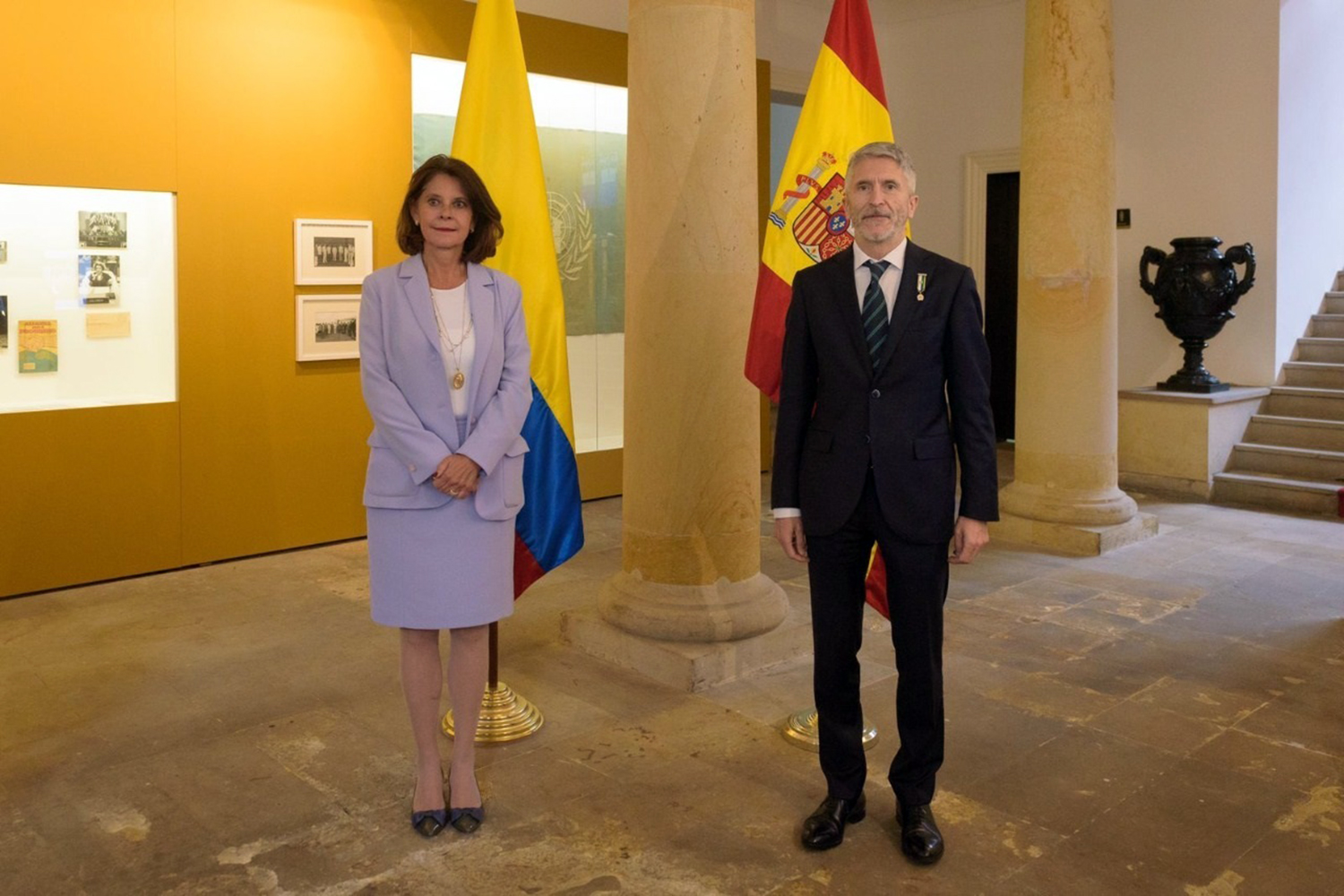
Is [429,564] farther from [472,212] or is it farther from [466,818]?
[472,212]

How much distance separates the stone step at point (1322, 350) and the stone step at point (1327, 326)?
7.6 inches

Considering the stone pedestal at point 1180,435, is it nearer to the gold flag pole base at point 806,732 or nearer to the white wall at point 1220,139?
the white wall at point 1220,139

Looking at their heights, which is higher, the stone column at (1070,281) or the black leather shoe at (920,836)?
the stone column at (1070,281)

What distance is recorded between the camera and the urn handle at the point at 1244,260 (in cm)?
891

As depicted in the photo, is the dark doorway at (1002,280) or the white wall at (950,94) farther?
the dark doorway at (1002,280)

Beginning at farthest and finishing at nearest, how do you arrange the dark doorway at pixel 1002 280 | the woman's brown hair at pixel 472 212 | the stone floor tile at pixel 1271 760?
1. the dark doorway at pixel 1002 280
2. the stone floor tile at pixel 1271 760
3. the woman's brown hair at pixel 472 212

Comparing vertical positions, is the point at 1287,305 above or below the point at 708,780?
above

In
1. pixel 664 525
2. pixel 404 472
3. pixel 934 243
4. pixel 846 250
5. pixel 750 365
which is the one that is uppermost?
pixel 934 243

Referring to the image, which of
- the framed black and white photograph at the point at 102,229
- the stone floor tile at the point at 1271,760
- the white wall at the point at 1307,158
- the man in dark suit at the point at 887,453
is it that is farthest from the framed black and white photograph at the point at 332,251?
the white wall at the point at 1307,158

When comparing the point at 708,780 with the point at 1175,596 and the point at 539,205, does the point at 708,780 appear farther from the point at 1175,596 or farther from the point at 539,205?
the point at 1175,596

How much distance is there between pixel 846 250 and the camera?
3145mm

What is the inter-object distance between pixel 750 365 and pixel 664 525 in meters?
0.95

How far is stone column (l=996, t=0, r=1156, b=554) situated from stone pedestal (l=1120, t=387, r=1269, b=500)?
1.71m

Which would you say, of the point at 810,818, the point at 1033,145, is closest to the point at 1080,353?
the point at 1033,145
